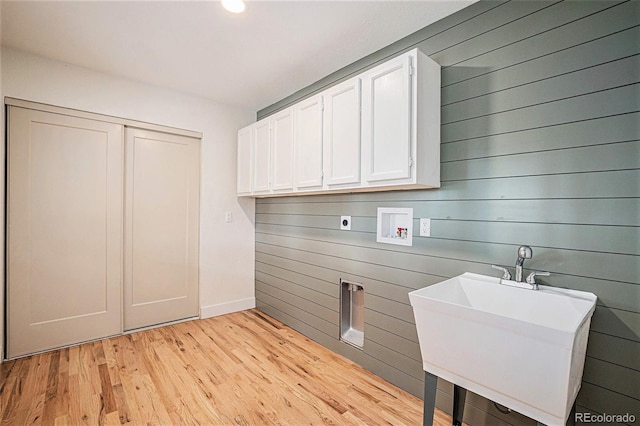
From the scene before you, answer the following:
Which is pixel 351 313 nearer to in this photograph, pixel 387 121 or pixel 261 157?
pixel 387 121

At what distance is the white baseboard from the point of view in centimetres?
347

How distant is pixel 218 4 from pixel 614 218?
2.40 m

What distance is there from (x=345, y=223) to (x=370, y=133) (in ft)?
2.88

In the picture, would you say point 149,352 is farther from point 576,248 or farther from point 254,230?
point 576,248

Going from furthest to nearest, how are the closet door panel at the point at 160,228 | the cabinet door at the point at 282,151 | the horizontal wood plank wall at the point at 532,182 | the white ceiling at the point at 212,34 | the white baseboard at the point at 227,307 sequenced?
the white baseboard at the point at 227,307 < the closet door panel at the point at 160,228 < the cabinet door at the point at 282,151 < the white ceiling at the point at 212,34 < the horizontal wood plank wall at the point at 532,182

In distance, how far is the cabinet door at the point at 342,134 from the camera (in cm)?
212

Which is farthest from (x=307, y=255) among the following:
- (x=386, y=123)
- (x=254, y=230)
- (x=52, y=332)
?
(x=52, y=332)

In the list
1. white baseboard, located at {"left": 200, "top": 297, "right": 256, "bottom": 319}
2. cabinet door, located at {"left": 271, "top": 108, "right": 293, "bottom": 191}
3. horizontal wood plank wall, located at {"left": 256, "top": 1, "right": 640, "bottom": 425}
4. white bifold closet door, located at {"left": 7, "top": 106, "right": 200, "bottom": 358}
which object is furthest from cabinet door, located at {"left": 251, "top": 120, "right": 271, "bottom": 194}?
white baseboard, located at {"left": 200, "top": 297, "right": 256, "bottom": 319}

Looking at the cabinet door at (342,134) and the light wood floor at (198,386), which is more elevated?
the cabinet door at (342,134)

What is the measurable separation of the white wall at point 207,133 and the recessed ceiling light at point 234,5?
1.69 metres

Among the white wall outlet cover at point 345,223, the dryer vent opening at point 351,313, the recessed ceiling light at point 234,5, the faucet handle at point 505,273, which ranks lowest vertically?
the dryer vent opening at point 351,313

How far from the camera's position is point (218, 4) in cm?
186

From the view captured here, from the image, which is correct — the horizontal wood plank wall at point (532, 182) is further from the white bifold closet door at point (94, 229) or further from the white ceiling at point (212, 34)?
the white bifold closet door at point (94, 229)

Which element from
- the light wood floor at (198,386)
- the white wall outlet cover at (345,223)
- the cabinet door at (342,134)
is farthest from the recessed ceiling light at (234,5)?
the light wood floor at (198,386)
